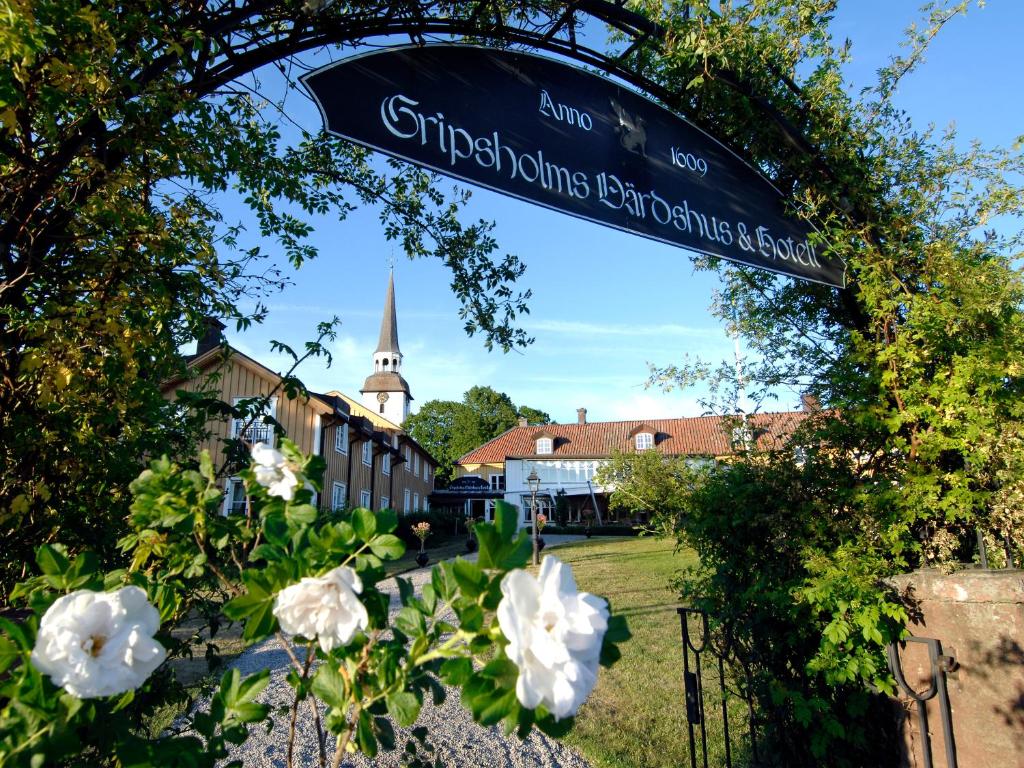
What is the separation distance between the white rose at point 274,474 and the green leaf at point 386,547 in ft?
0.84

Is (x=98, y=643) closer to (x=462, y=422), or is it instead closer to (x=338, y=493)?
(x=338, y=493)

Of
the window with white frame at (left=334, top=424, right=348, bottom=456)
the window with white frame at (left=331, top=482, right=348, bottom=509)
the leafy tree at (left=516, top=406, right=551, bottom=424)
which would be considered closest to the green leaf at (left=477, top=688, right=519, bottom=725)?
the window with white frame at (left=331, top=482, right=348, bottom=509)

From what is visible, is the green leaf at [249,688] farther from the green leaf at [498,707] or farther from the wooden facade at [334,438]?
the wooden facade at [334,438]

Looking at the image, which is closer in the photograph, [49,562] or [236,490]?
[49,562]

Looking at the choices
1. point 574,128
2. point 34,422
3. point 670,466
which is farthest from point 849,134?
point 34,422

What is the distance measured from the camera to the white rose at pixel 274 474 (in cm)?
123

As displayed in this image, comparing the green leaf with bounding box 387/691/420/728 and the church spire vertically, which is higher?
the church spire

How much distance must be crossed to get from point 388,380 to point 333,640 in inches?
2163

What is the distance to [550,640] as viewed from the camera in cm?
84

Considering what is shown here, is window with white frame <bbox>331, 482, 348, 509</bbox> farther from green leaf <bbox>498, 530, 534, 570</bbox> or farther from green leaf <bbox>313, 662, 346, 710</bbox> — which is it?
green leaf <bbox>498, 530, 534, 570</bbox>

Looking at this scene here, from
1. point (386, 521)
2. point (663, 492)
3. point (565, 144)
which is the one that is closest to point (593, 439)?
point (663, 492)

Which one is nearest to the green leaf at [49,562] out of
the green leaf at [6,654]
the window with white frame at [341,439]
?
the green leaf at [6,654]

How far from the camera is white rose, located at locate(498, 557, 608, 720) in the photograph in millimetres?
825

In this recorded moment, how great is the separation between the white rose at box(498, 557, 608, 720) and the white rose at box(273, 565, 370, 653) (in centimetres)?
26
